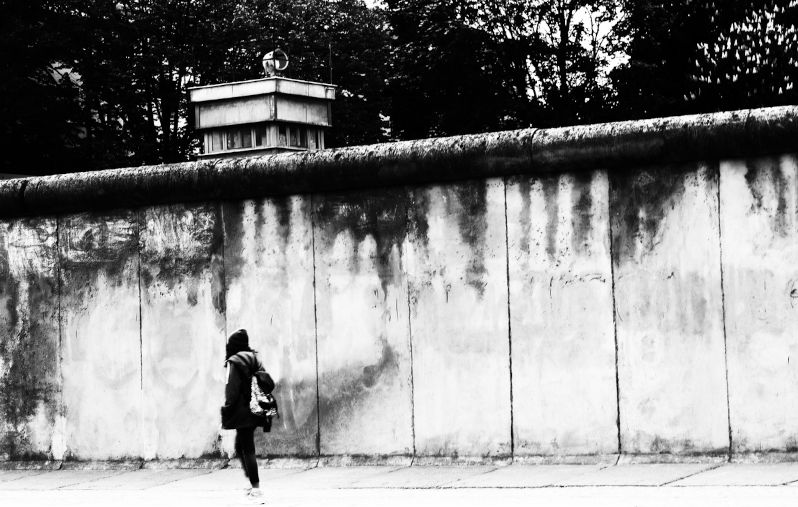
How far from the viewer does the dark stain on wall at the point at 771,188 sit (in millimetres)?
9344

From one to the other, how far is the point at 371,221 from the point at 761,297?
3.33 m

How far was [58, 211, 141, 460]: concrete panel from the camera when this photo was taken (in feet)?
38.9

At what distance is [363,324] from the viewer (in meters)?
10.8

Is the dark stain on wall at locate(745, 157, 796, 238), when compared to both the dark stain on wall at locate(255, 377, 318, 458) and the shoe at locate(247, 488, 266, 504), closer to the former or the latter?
the dark stain on wall at locate(255, 377, 318, 458)

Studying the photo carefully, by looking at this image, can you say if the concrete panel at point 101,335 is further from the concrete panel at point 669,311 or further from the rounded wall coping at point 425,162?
the concrete panel at point 669,311

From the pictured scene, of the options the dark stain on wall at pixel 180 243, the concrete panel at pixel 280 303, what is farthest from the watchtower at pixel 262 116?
the concrete panel at pixel 280 303

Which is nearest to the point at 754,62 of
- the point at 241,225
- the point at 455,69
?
the point at 455,69

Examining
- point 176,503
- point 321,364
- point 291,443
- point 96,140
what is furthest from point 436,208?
point 96,140

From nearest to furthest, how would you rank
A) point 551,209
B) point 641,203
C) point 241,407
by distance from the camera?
1. point 241,407
2. point 641,203
3. point 551,209

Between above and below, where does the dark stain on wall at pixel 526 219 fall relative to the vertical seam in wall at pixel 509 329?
above

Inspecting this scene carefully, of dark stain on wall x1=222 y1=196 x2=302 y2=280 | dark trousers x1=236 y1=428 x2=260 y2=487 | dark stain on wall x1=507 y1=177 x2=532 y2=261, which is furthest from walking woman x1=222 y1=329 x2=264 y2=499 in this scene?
dark stain on wall x1=507 y1=177 x2=532 y2=261

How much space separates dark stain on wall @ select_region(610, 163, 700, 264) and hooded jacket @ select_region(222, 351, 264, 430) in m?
3.01

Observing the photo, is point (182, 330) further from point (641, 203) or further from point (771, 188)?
point (771, 188)

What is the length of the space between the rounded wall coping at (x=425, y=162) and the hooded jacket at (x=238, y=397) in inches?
82.5
